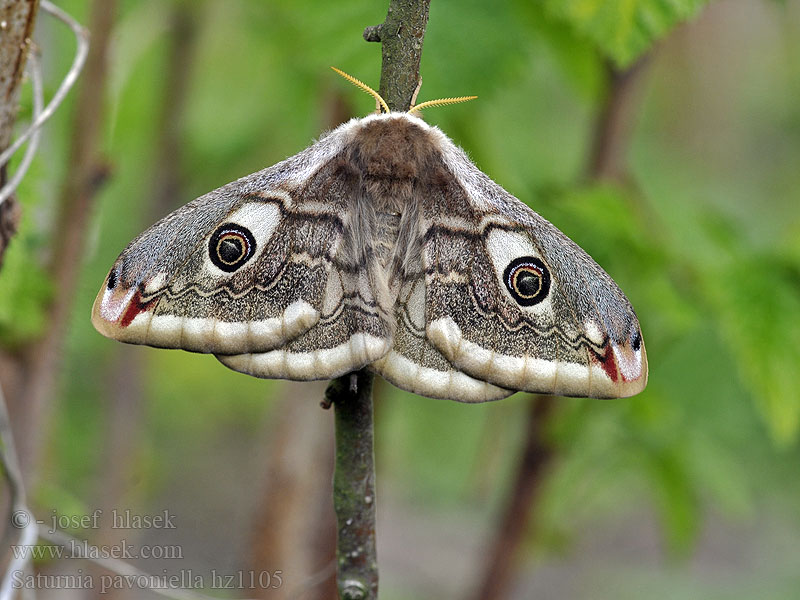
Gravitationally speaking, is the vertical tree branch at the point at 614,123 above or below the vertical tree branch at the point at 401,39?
above

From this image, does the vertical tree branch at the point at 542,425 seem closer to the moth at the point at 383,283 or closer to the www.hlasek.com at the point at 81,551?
the moth at the point at 383,283

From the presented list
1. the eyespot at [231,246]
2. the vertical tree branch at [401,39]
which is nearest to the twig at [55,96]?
the eyespot at [231,246]

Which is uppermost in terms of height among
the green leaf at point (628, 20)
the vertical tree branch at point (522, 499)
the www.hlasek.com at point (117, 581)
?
the green leaf at point (628, 20)

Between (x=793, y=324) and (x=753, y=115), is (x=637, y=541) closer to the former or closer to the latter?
(x=753, y=115)

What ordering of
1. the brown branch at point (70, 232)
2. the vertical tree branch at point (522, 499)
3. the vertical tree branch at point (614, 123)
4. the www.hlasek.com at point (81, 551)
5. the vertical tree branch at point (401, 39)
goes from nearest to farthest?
the vertical tree branch at point (401, 39)
the www.hlasek.com at point (81, 551)
the brown branch at point (70, 232)
the vertical tree branch at point (614, 123)
the vertical tree branch at point (522, 499)

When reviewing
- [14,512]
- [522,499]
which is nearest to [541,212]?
[522,499]

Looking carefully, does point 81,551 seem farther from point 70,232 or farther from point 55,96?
point 55,96

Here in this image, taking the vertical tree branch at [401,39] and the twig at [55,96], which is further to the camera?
the twig at [55,96]
